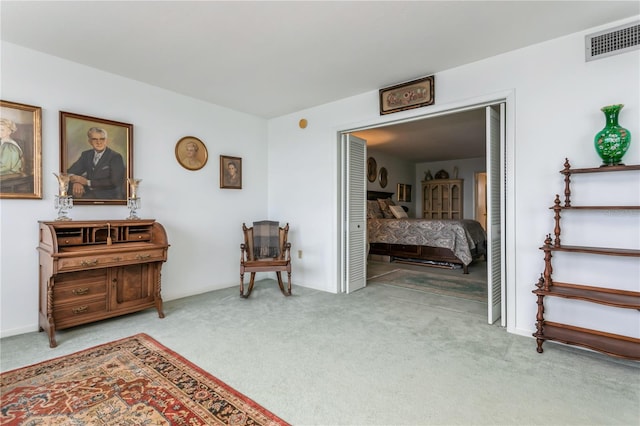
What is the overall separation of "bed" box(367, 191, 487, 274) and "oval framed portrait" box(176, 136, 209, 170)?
3.75m

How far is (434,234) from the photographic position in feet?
18.5

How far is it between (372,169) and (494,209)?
4.56 m

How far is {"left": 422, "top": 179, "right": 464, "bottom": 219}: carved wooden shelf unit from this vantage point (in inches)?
335

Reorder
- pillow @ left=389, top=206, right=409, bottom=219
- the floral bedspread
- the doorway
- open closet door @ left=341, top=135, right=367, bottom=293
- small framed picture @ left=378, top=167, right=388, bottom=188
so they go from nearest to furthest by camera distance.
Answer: the doorway < open closet door @ left=341, top=135, right=367, bottom=293 < the floral bedspread < pillow @ left=389, top=206, right=409, bottom=219 < small framed picture @ left=378, top=167, right=388, bottom=188

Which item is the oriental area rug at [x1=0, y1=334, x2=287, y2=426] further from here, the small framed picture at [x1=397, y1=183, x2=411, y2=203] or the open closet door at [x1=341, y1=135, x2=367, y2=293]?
the small framed picture at [x1=397, y1=183, x2=411, y2=203]

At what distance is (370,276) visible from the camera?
496cm

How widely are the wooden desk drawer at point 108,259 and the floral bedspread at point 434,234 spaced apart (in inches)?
173

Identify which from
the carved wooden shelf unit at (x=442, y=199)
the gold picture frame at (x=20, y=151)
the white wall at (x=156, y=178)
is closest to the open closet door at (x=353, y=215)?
the white wall at (x=156, y=178)

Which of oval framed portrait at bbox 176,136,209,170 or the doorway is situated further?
oval framed portrait at bbox 176,136,209,170

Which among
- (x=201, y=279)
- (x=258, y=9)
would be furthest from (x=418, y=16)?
(x=201, y=279)

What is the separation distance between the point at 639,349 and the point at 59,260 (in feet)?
13.7

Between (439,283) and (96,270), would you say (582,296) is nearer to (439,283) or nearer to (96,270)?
(439,283)

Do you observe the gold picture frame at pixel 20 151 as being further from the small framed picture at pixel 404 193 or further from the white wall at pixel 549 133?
the small framed picture at pixel 404 193

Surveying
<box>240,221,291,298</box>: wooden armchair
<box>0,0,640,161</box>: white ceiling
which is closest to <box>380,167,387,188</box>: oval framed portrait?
<box>240,221,291,298</box>: wooden armchair
